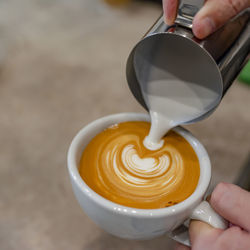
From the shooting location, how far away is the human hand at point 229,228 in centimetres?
44

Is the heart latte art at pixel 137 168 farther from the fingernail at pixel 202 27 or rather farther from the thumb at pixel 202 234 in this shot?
the fingernail at pixel 202 27

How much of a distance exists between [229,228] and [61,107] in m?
0.67

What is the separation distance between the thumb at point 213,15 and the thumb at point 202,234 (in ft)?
0.85

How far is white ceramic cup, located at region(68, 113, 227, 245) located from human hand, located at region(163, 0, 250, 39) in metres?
0.20

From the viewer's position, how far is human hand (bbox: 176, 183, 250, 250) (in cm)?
44

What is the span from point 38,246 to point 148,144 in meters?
0.35

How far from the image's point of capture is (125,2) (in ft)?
5.05

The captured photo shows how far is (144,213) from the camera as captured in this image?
1.38ft

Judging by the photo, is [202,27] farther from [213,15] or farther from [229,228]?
[229,228]

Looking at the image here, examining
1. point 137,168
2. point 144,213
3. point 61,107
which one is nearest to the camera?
point 144,213

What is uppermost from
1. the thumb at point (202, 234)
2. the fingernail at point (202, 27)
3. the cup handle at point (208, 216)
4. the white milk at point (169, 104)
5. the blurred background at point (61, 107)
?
the fingernail at point (202, 27)

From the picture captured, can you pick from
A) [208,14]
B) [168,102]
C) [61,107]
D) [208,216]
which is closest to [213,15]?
[208,14]

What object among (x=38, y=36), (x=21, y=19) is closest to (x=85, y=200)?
(x=38, y=36)

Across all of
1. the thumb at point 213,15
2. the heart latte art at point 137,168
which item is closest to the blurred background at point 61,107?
the heart latte art at point 137,168
